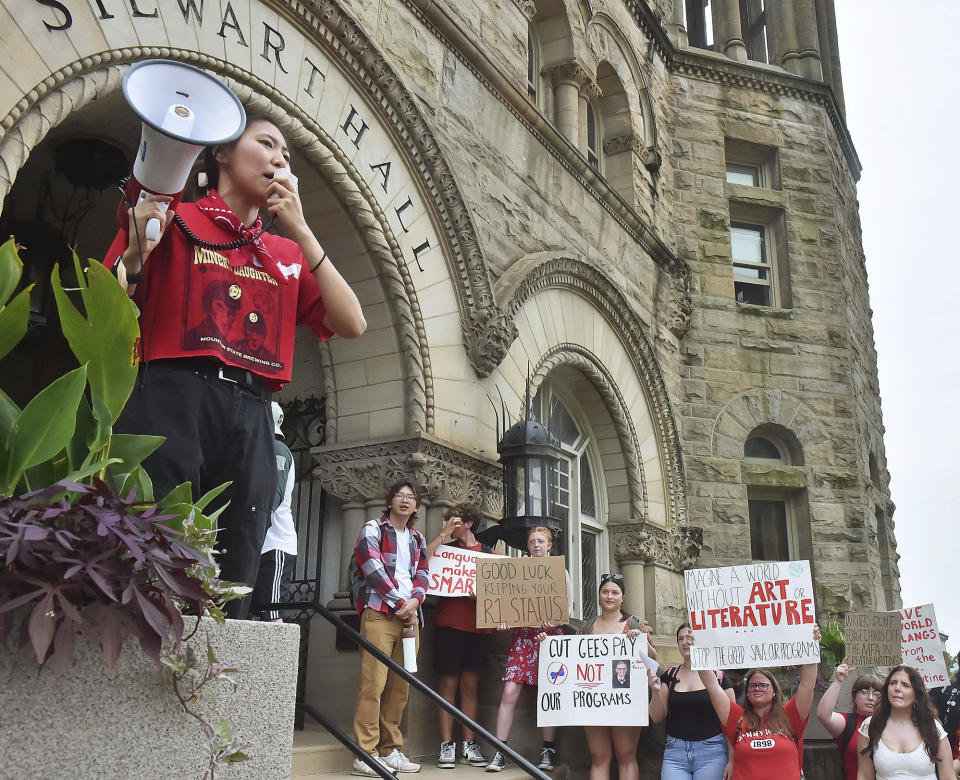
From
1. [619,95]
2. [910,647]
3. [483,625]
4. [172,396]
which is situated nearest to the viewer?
[172,396]

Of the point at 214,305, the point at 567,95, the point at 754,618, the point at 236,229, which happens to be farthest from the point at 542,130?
the point at 214,305

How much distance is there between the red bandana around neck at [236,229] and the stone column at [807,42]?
15.8 m

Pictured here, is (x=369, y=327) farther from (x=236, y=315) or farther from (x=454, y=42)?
(x=236, y=315)

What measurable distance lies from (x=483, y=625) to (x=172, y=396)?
14.4 ft

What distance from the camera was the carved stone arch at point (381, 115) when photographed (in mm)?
5039

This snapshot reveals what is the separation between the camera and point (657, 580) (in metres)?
11.5

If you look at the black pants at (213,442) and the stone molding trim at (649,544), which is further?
the stone molding trim at (649,544)

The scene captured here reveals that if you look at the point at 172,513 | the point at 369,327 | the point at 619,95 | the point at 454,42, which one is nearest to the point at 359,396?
the point at 369,327

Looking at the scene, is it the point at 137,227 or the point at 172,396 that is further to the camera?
the point at 172,396

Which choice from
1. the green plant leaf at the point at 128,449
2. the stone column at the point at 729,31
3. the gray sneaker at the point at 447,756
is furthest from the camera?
the stone column at the point at 729,31

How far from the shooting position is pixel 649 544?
37.5ft

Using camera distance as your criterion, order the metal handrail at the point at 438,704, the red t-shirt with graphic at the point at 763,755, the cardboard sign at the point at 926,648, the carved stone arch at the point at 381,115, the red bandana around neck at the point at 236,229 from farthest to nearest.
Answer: the cardboard sign at the point at 926,648, the red t-shirt with graphic at the point at 763,755, the carved stone arch at the point at 381,115, the metal handrail at the point at 438,704, the red bandana around neck at the point at 236,229

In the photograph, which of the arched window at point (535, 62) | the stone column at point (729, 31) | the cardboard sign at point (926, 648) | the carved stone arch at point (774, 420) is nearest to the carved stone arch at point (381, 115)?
the cardboard sign at point (926, 648)

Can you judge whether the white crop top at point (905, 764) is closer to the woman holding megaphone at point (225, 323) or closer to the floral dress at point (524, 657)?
the floral dress at point (524, 657)
